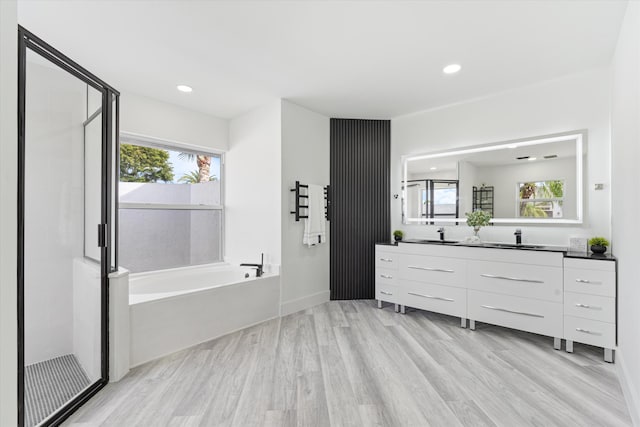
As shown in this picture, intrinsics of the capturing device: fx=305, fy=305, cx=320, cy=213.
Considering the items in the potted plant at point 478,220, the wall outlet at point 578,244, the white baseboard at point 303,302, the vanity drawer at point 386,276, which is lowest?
the white baseboard at point 303,302

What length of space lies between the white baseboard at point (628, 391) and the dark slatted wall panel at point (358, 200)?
2424mm

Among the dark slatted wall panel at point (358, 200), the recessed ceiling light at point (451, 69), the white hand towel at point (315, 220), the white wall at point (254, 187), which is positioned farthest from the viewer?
the dark slatted wall panel at point (358, 200)

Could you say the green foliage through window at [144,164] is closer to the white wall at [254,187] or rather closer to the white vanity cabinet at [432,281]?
the white wall at [254,187]

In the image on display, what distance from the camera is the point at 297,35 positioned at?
7.40ft

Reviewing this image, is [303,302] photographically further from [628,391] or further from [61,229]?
[628,391]

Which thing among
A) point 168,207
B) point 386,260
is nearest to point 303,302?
point 386,260

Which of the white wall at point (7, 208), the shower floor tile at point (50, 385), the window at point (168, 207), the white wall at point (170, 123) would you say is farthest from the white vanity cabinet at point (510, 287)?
the white wall at point (7, 208)

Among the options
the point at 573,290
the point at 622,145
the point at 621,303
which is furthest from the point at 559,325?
the point at 622,145

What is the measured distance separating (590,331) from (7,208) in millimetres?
3531

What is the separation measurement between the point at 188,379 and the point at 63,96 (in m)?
1.96

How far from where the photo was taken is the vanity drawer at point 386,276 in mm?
3549

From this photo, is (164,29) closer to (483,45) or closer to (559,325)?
(483,45)

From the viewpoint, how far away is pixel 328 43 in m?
2.35

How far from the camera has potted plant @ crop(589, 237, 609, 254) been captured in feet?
8.29
